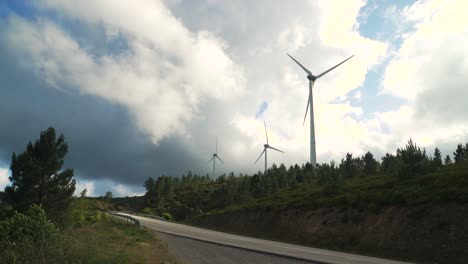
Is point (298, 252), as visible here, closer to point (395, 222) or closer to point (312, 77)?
point (395, 222)

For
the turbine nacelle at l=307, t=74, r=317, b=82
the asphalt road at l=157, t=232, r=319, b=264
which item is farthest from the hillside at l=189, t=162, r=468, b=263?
the turbine nacelle at l=307, t=74, r=317, b=82

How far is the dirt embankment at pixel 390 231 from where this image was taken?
23.4 meters

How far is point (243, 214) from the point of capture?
5931cm

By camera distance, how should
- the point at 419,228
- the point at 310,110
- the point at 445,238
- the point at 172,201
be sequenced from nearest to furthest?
the point at 445,238 → the point at 419,228 → the point at 310,110 → the point at 172,201

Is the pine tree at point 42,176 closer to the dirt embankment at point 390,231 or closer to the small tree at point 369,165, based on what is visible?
the dirt embankment at point 390,231

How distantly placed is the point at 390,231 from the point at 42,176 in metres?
40.5

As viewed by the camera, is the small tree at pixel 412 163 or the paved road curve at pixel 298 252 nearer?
the paved road curve at pixel 298 252

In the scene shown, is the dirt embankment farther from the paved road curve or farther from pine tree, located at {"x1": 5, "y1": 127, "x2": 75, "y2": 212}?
pine tree, located at {"x1": 5, "y1": 127, "x2": 75, "y2": 212}

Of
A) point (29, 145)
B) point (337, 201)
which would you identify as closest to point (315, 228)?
point (337, 201)

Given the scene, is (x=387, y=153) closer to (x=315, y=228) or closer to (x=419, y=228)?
(x=315, y=228)

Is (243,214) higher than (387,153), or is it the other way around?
(387,153)

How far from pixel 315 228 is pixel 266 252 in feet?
56.8

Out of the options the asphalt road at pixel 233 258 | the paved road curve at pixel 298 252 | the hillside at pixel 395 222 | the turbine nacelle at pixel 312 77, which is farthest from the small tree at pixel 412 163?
the turbine nacelle at pixel 312 77

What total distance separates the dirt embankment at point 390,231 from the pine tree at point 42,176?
2728 centimetres
